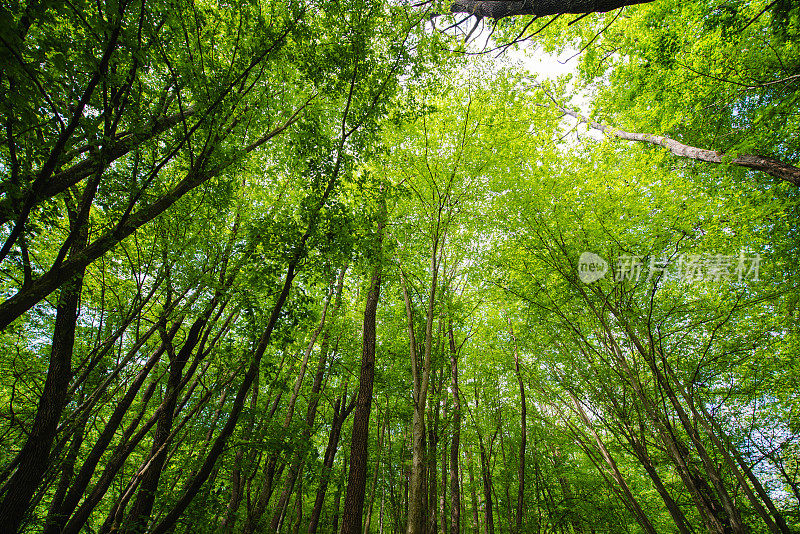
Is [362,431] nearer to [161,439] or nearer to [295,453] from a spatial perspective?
[295,453]

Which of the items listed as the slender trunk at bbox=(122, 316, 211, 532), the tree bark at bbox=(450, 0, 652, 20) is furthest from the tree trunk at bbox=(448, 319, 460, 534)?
the tree bark at bbox=(450, 0, 652, 20)

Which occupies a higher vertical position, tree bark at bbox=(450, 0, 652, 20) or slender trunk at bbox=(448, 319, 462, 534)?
tree bark at bbox=(450, 0, 652, 20)

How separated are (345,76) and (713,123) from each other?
811 centimetres

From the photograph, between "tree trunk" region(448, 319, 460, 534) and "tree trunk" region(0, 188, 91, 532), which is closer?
"tree trunk" region(0, 188, 91, 532)

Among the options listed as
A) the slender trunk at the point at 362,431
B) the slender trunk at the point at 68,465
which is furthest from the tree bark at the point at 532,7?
the slender trunk at the point at 68,465

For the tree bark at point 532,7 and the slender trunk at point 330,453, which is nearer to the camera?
the tree bark at point 532,7

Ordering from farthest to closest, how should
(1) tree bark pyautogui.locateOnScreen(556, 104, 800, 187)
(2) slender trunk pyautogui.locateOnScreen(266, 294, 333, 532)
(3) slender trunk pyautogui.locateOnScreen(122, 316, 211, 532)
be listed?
(2) slender trunk pyautogui.locateOnScreen(266, 294, 333, 532) < (1) tree bark pyautogui.locateOnScreen(556, 104, 800, 187) < (3) slender trunk pyautogui.locateOnScreen(122, 316, 211, 532)

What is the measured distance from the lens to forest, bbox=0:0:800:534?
298 centimetres

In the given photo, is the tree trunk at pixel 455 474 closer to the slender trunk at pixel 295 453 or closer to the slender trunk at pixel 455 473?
the slender trunk at pixel 455 473

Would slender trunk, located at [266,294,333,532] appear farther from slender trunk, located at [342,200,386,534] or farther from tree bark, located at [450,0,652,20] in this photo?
tree bark, located at [450,0,652,20]

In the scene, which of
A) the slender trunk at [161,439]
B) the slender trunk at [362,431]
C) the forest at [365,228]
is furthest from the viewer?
the slender trunk at [362,431]

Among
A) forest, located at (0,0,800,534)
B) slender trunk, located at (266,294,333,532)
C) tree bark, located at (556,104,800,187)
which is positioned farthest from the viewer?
slender trunk, located at (266,294,333,532)

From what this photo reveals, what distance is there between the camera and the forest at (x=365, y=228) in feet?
9.77

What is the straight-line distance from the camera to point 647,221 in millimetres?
5367
